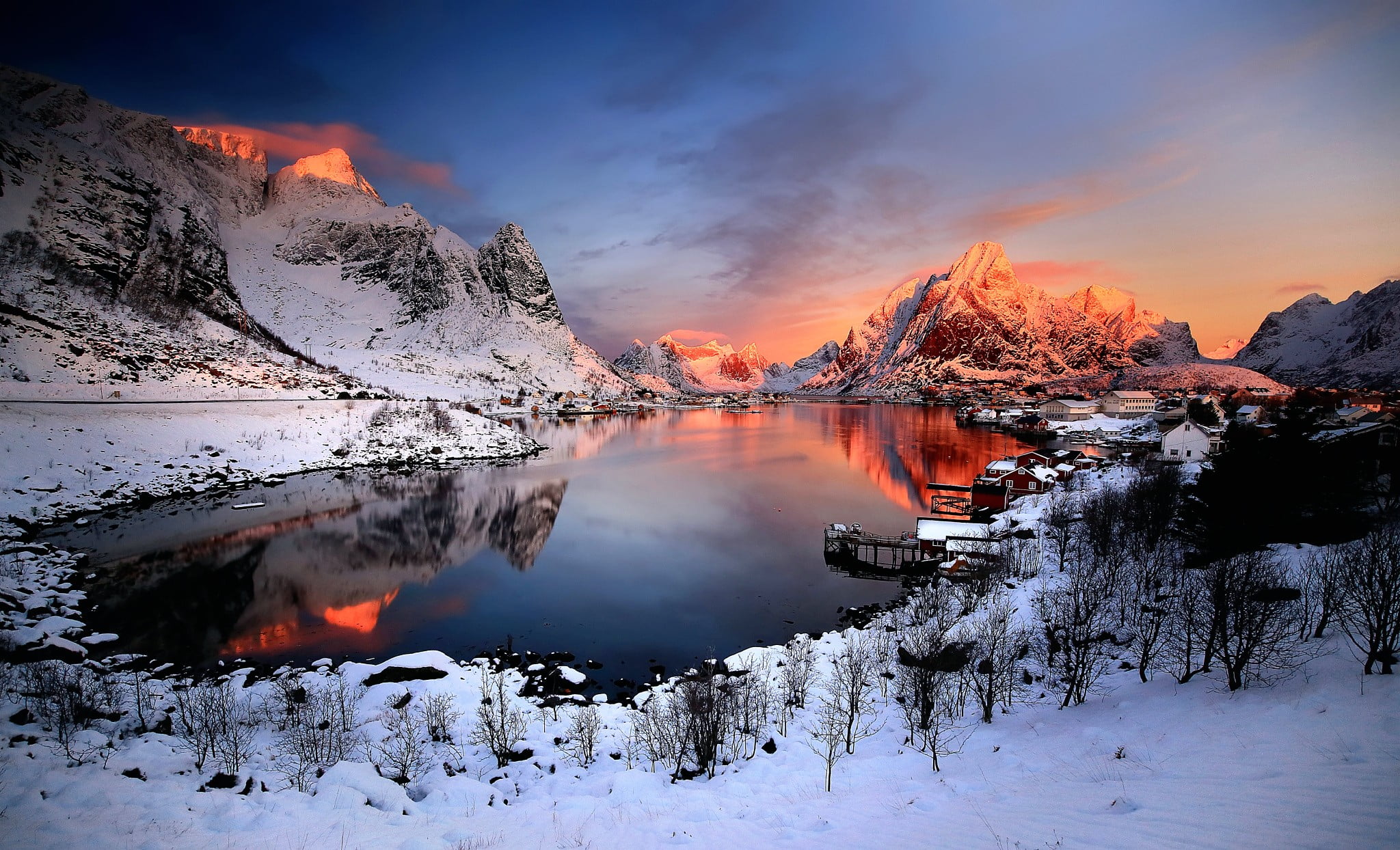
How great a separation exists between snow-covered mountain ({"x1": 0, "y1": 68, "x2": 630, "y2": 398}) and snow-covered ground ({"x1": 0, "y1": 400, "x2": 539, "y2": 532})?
996 cm

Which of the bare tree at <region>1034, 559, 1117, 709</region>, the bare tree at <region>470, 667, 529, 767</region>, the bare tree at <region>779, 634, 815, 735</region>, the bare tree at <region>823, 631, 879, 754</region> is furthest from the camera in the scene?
the bare tree at <region>779, 634, 815, 735</region>

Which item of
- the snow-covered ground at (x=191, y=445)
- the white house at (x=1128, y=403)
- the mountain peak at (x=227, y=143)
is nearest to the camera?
the snow-covered ground at (x=191, y=445)

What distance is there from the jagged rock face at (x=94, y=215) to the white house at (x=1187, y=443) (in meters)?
102

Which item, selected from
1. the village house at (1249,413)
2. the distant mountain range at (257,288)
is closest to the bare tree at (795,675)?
the distant mountain range at (257,288)

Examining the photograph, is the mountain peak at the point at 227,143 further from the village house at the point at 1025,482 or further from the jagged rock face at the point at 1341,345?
the jagged rock face at the point at 1341,345

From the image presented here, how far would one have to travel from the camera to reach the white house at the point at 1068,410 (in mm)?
95188

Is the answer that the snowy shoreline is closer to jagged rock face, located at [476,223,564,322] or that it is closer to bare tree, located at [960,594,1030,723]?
bare tree, located at [960,594,1030,723]

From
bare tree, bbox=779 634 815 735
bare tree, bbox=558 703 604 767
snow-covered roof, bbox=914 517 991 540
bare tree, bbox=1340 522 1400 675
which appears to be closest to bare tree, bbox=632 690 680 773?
bare tree, bbox=558 703 604 767

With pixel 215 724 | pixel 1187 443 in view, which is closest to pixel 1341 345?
pixel 1187 443

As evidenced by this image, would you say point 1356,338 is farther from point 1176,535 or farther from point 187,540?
point 187,540

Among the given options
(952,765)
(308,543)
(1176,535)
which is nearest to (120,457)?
(308,543)

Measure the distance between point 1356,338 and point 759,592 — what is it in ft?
782

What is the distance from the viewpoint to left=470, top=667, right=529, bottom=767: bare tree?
35.8 ft

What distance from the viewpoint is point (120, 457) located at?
34.1 m
